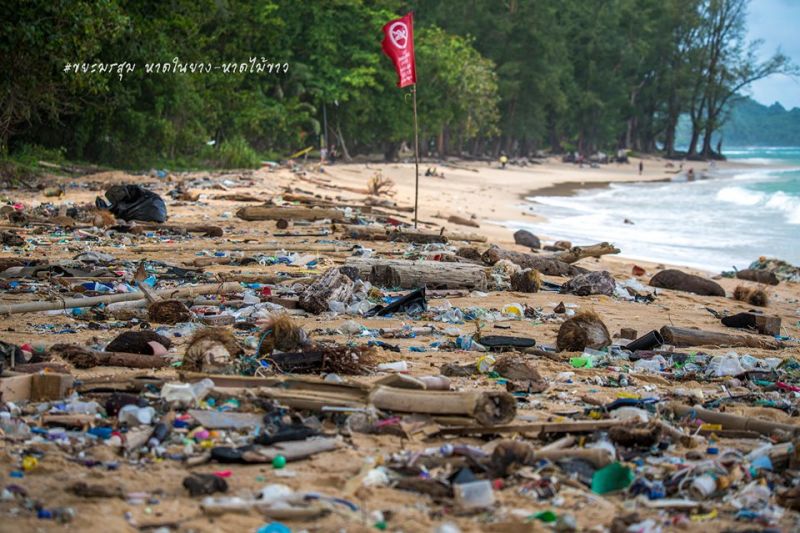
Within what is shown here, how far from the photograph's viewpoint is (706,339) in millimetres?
7879

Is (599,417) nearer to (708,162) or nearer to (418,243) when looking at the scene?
(418,243)

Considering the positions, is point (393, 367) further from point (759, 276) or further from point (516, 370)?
point (759, 276)

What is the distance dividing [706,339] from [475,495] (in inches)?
186

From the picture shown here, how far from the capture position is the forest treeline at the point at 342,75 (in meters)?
18.5

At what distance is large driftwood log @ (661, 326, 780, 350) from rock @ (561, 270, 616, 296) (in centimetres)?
235

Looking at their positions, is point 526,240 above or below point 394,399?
below

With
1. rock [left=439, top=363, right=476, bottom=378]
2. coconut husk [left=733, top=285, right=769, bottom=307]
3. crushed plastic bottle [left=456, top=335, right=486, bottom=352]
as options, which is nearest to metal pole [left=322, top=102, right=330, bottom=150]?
coconut husk [left=733, top=285, right=769, bottom=307]

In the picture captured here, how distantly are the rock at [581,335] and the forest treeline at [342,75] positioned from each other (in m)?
9.48

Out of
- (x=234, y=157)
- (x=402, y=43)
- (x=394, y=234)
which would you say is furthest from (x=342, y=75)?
(x=394, y=234)

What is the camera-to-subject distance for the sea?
18.8 m

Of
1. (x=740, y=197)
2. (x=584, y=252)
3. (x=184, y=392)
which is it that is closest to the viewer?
(x=184, y=392)

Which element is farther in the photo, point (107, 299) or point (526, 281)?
point (526, 281)

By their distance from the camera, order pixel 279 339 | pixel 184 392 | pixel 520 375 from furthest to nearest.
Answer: pixel 279 339
pixel 520 375
pixel 184 392

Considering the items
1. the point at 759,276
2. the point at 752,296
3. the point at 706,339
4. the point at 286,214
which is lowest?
the point at 759,276
